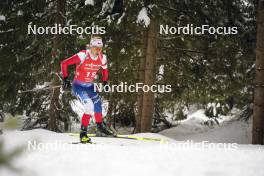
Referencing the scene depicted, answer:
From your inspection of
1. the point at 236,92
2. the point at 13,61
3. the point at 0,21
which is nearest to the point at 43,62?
the point at 13,61

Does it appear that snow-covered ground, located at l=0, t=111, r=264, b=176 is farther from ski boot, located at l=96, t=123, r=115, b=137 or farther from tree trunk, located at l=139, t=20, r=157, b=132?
tree trunk, located at l=139, t=20, r=157, b=132

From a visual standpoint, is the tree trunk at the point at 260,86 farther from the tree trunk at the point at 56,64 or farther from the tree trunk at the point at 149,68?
the tree trunk at the point at 56,64

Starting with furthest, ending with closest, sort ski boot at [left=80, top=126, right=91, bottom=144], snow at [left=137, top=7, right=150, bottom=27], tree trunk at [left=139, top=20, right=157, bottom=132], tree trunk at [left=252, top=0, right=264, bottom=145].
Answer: tree trunk at [left=139, top=20, right=157, bottom=132] < snow at [left=137, top=7, right=150, bottom=27] < tree trunk at [left=252, top=0, right=264, bottom=145] < ski boot at [left=80, top=126, right=91, bottom=144]

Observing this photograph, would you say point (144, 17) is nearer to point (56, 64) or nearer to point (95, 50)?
point (95, 50)

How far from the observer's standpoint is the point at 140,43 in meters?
10.5

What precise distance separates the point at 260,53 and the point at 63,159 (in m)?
5.83

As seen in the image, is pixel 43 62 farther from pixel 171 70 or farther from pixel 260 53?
pixel 260 53

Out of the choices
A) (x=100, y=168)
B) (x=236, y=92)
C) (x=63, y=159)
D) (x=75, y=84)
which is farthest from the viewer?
(x=236, y=92)

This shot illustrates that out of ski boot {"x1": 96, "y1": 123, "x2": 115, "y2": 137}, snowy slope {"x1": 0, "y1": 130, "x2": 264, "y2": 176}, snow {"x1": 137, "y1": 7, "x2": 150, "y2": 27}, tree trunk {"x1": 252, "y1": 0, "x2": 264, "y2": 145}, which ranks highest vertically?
snow {"x1": 137, "y1": 7, "x2": 150, "y2": 27}

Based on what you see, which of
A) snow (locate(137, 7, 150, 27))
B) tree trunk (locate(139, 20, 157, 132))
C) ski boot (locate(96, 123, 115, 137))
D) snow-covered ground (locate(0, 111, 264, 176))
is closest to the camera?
snow-covered ground (locate(0, 111, 264, 176))

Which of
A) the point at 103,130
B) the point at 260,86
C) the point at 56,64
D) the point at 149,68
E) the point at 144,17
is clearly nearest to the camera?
the point at 103,130

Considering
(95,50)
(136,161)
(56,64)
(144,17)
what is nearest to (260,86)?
(144,17)

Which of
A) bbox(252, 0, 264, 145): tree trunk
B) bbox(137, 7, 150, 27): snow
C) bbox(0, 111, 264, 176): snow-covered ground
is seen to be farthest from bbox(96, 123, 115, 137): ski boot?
bbox(252, 0, 264, 145): tree trunk

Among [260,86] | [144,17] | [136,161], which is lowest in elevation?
[136,161]
